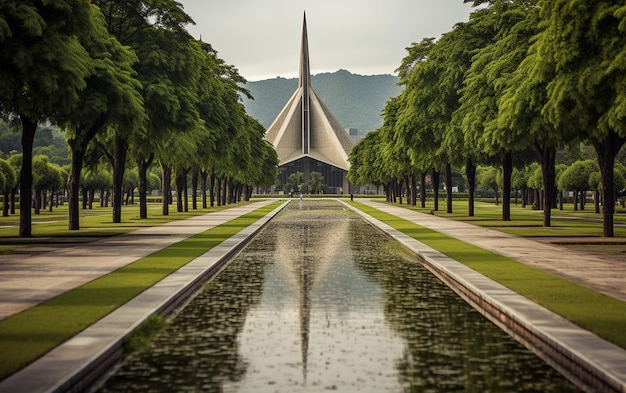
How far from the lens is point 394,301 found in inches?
636

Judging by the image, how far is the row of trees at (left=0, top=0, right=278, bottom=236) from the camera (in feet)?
80.4

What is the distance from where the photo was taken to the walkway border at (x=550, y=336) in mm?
9609

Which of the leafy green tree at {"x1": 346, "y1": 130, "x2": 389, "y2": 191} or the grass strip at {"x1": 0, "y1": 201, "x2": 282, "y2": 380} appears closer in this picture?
the grass strip at {"x1": 0, "y1": 201, "x2": 282, "y2": 380}

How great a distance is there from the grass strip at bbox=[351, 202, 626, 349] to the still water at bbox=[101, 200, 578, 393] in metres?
1.42

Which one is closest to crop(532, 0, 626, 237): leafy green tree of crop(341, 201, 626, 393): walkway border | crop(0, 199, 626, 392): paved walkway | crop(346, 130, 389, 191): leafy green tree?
crop(0, 199, 626, 392): paved walkway

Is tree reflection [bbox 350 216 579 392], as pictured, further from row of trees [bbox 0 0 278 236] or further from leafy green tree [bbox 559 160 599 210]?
leafy green tree [bbox 559 160 599 210]

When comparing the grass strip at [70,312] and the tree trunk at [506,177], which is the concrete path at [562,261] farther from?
the tree trunk at [506,177]

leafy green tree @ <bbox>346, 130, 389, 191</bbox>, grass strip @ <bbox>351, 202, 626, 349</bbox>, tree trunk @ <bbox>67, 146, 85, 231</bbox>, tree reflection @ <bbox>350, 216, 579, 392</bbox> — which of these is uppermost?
leafy green tree @ <bbox>346, 130, 389, 191</bbox>

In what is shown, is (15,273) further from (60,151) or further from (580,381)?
(60,151)

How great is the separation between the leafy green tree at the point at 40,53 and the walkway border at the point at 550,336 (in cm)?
1315

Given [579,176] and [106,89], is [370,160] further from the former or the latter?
[106,89]

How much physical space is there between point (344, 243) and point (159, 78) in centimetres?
1446

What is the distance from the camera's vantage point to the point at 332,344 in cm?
1170

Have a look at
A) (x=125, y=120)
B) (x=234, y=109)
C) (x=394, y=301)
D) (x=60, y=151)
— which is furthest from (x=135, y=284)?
(x=60, y=151)
